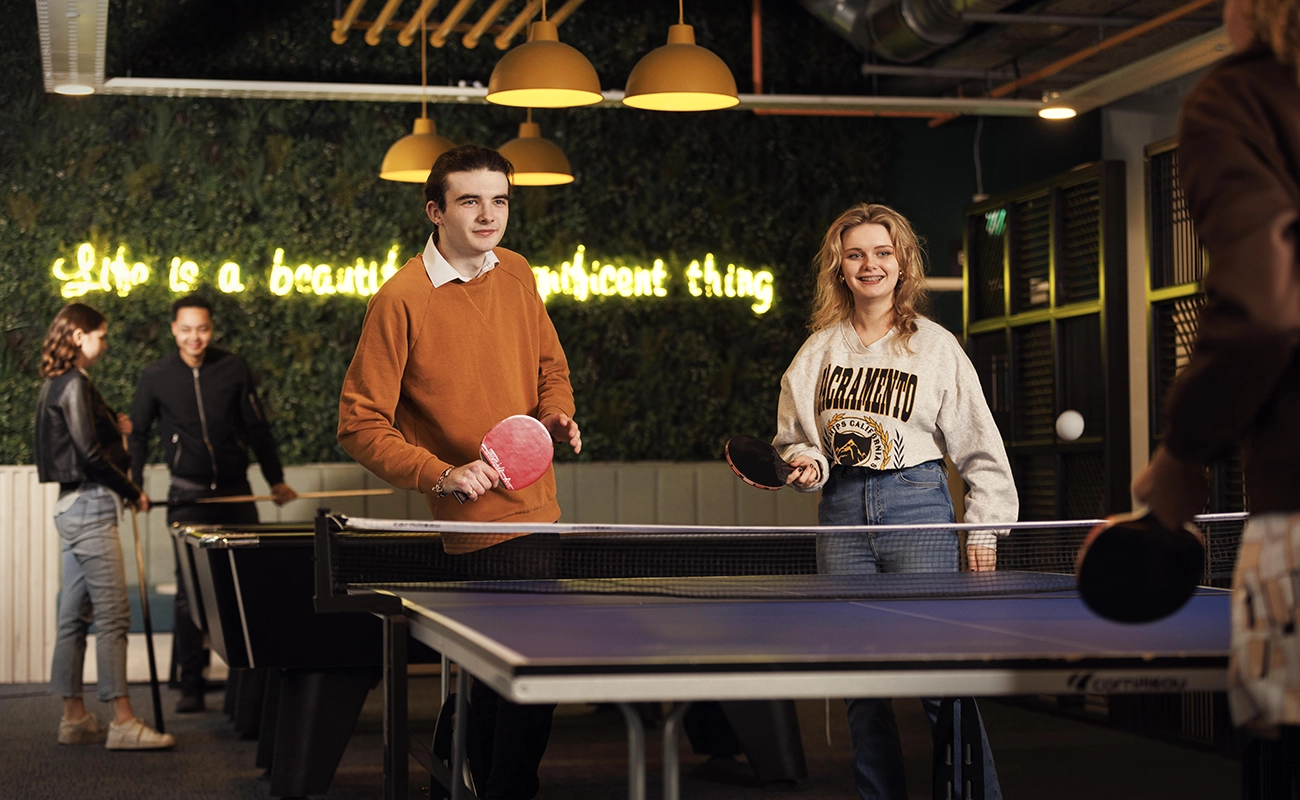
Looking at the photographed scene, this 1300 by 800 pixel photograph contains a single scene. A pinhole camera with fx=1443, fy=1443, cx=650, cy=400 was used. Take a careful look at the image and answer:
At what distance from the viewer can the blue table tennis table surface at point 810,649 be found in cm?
165

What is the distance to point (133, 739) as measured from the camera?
553cm

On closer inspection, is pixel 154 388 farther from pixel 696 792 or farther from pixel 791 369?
pixel 791 369

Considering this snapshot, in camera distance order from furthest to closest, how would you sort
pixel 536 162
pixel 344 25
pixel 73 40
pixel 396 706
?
pixel 344 25 → pixel 73 40 → pixel 536 162 → pixel 396 706

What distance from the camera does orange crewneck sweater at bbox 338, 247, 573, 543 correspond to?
3.17 m

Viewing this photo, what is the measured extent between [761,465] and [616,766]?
7.85ft

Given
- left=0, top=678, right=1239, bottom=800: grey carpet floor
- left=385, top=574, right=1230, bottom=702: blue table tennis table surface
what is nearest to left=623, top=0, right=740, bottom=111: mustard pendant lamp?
left=0, top=678, right=1239, bottom=800: grey carpet floor

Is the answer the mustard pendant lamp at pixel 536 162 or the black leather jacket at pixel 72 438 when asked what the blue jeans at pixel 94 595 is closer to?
the black leather jacket at pixel 72 438

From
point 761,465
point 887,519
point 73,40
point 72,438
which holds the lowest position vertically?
point 887,519

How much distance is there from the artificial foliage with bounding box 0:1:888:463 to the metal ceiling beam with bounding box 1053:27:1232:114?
6.52 ft

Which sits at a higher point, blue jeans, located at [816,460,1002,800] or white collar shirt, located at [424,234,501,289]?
white collar shirt, located at [424,234,501,289]

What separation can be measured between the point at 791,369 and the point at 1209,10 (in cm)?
408

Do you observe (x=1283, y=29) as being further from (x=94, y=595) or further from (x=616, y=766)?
(x=94, y=595)

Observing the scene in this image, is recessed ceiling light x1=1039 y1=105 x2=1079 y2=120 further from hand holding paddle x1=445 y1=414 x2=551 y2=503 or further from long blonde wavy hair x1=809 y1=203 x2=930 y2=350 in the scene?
hand holding paddle x1=445 y1=414 x2=551 y2=503

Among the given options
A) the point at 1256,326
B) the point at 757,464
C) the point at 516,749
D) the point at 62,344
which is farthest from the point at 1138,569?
the point at 62,344
